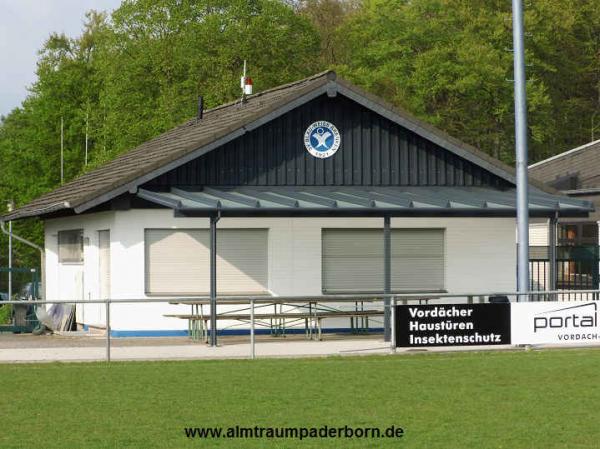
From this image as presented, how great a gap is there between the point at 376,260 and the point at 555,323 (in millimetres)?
7568

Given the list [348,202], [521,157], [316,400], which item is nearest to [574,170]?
[348,202]

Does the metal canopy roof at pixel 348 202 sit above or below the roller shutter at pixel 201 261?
above

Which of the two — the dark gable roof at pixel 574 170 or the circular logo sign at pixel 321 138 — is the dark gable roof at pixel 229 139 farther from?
the dark gable roof at pixel 574 170

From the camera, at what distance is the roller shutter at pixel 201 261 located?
28453mm

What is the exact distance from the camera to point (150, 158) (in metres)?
30.3

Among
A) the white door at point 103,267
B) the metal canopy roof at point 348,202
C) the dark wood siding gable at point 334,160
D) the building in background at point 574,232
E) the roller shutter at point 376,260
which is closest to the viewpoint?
the metal canopy roof at point 348,202

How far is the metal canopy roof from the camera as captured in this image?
25422 mm

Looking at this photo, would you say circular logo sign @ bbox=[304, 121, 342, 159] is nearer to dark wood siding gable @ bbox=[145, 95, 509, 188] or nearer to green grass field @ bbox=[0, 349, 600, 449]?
dark wood siding gable @ bbox=[145, 95, 509, 188]

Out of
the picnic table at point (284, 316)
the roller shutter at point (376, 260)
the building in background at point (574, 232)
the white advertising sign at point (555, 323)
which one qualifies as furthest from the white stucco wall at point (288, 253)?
the white advertising sign at point (555, 323)

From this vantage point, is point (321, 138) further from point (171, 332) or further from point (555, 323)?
point (555, 323)

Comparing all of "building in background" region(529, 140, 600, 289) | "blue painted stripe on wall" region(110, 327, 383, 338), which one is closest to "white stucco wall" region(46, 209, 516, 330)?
"blue painted stripe on wall" region(110, 327, 383, 338)

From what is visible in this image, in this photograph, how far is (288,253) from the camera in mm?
28906

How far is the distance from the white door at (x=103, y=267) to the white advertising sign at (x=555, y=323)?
1073 centimetres

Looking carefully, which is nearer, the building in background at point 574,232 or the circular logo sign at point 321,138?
the circular logo sign at point 321,138
